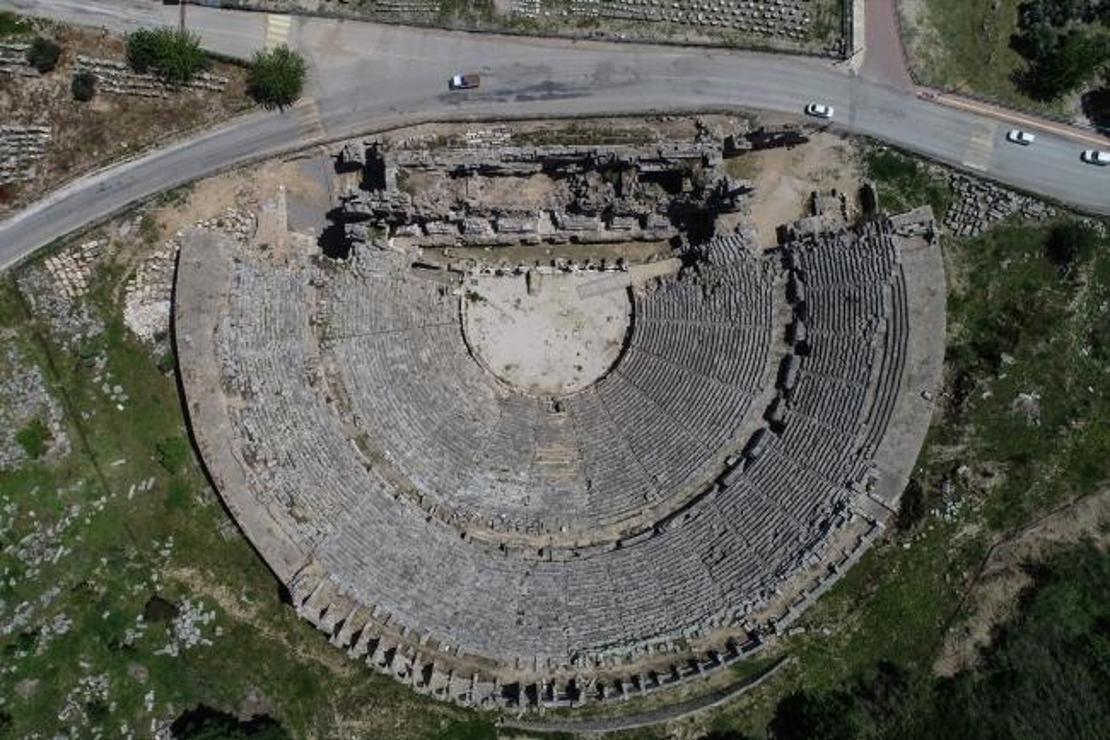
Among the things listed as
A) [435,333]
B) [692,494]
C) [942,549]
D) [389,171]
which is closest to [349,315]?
[435,333]

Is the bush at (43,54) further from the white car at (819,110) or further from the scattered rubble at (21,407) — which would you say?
the white car at (819,110)

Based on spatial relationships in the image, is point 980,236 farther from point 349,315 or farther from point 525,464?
point 349,315

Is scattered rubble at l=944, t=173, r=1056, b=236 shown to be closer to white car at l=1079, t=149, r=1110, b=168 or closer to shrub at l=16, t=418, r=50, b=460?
white car at l=1079, t=149, r=1110, b=168

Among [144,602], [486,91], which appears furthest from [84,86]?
[144,602]

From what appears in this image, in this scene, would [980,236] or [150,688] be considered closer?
[150,688]

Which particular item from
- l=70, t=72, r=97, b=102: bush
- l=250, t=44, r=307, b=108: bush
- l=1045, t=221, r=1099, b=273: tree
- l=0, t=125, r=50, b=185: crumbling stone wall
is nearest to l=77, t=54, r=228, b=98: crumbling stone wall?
l=70, t=72, r=97, b=102: bush

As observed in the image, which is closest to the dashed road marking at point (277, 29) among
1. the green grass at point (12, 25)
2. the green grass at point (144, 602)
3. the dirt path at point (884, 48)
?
the green grass at point (12, 25)
